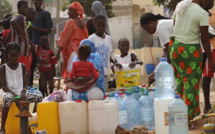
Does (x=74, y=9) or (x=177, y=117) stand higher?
(x=74, y=9)

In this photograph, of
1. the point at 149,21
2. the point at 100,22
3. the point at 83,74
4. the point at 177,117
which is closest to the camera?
the point at 177,117

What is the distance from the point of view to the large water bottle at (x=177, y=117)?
189 inches

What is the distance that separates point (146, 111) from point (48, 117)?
1450 millimetres

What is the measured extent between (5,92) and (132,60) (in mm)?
3676

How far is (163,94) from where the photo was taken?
5898 mm

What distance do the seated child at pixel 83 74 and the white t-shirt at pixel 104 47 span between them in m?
1.91

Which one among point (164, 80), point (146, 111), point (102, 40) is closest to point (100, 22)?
point (102, 40)

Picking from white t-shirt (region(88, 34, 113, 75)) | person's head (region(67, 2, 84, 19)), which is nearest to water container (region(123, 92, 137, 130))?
white t-shirt (region(88, 34, 113, 75))

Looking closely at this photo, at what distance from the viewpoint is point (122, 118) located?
6.30 metres

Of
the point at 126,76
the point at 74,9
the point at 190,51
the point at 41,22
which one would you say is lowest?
the point at 126,76

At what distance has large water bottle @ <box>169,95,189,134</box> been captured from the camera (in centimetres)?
480

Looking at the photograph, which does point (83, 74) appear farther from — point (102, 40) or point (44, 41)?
point (44, 41)

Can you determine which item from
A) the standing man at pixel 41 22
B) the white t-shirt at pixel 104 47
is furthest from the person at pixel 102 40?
the standing man at pixel 41 22

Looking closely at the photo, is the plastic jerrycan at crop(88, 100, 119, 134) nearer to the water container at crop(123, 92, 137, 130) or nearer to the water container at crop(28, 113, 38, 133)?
the water container at crop(123, 92, 137, 130)
